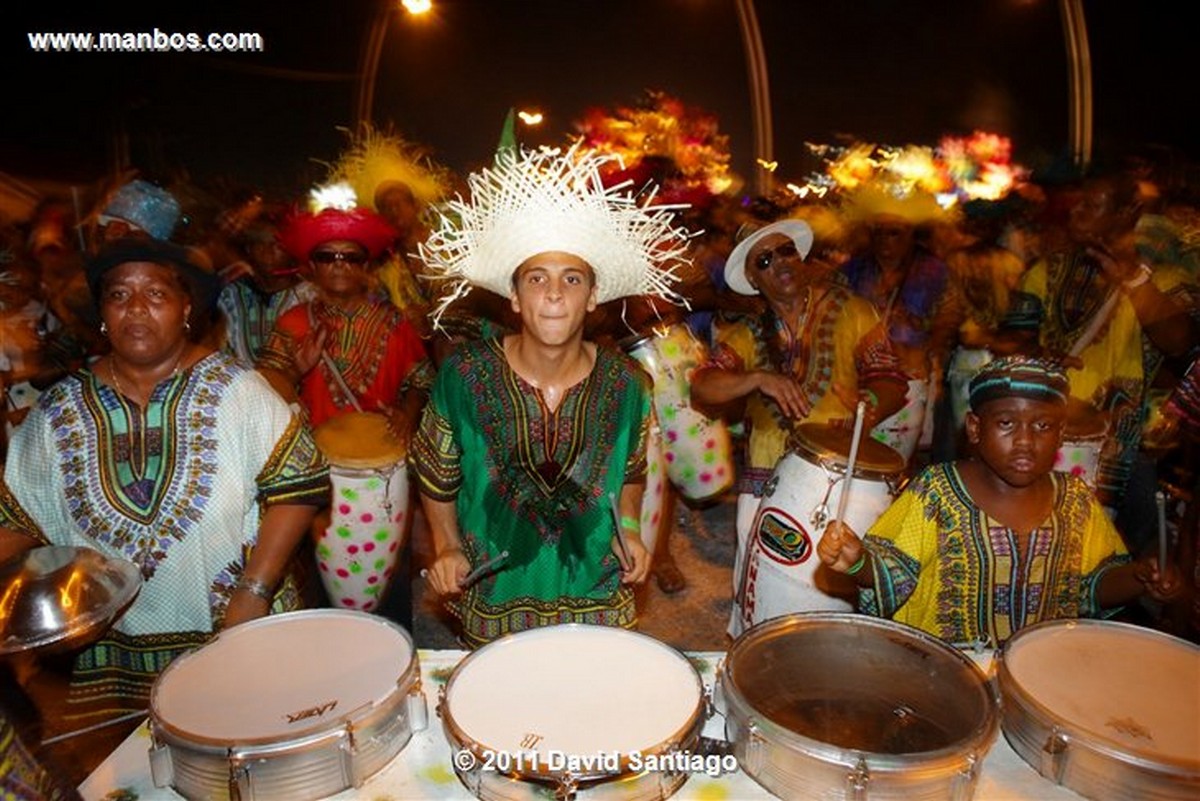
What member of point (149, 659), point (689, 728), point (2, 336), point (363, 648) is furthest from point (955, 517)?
point (2, 336)

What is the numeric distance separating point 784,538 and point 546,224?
6.23 feet

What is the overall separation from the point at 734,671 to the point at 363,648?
34.8 inches

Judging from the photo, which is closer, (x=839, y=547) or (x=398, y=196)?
(x=839, y=547)

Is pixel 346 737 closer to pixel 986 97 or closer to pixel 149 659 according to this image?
pixel 149 659

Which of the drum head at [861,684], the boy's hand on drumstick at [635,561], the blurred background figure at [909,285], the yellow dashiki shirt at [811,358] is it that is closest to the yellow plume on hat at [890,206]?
the blurred background figure at [909,285]

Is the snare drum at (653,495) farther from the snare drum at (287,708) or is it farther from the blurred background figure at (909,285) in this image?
the blurred background figure at (909,285)

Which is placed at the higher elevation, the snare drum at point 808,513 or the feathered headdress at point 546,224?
the feathered headdress at point 546,224

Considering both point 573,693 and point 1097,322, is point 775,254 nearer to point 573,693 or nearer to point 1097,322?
point 1097,322

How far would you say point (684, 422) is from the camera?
16.3 ft

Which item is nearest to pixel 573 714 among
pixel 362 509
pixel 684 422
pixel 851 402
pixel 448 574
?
pixel 448 574

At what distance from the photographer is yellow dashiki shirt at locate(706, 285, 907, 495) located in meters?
4.12

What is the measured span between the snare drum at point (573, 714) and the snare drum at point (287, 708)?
163 millimetres

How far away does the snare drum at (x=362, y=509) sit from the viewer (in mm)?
3934

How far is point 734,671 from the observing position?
1755mm
